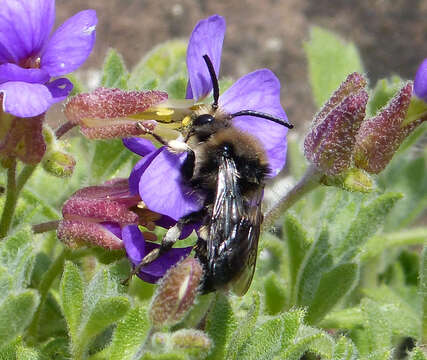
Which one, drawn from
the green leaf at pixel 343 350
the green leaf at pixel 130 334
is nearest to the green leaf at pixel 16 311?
the green leaf at pixel 130 334

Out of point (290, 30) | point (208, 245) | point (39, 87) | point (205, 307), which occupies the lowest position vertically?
point (290, 30)

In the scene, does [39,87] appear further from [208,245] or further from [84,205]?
[208,245]

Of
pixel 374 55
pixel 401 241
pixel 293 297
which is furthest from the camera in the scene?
pixel 374 55

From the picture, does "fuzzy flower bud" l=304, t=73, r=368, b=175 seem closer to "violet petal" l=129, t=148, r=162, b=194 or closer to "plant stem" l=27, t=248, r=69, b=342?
"violet petal" l=129, t=148, r=162, b=194

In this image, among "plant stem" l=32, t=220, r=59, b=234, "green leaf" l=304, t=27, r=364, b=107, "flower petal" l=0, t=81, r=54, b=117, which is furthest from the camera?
"green leaf" l=304, t=27, r=364, b=107

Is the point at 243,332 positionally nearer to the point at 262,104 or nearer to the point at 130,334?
the point at 130,334

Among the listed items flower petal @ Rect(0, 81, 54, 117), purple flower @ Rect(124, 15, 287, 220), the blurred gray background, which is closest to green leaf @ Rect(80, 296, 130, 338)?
purple flower @ Rect(124, 15, 287, 220)

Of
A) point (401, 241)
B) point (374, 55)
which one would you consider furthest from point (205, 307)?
point (374, 55)
